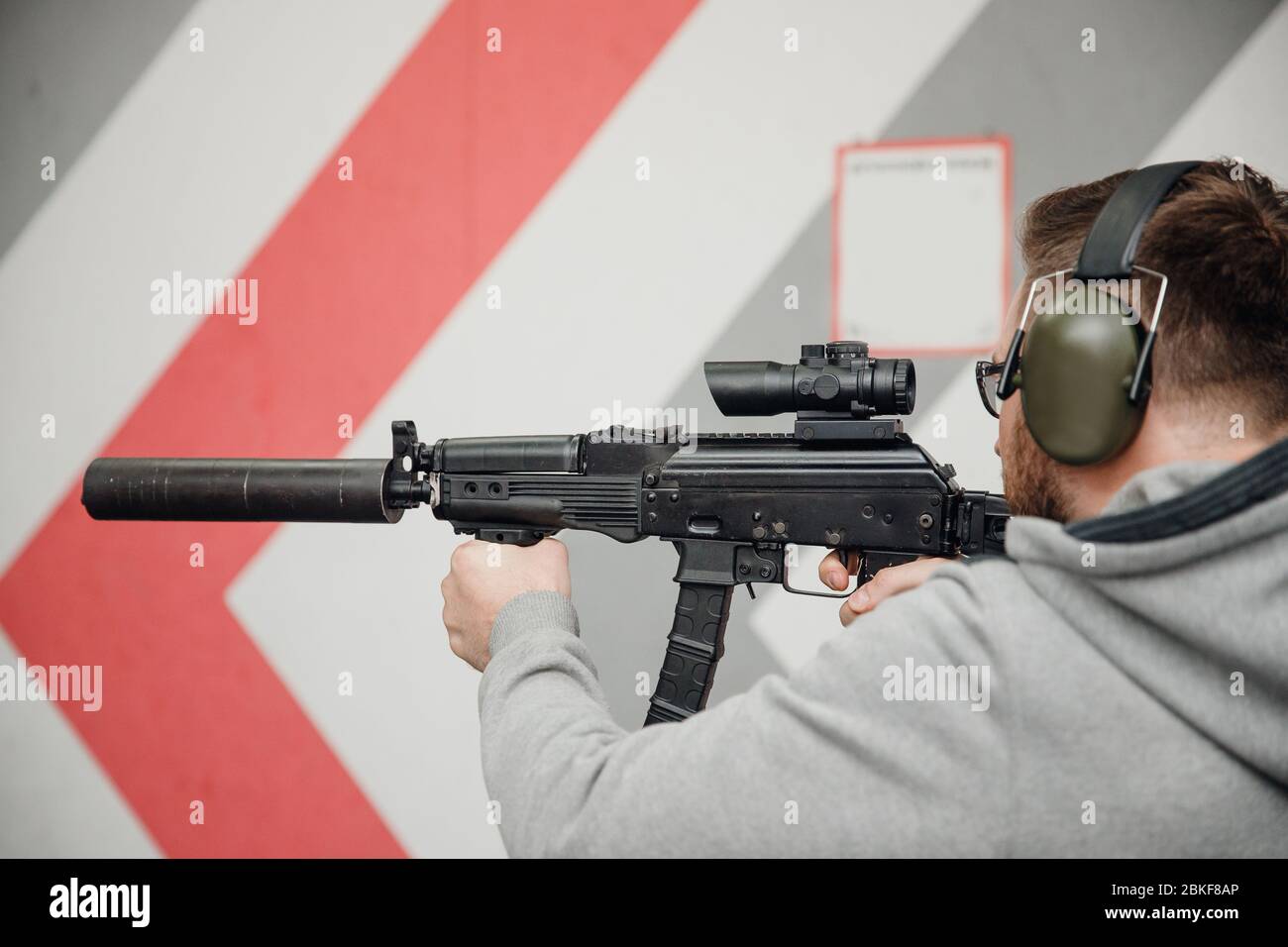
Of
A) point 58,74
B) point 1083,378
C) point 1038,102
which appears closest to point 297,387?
point 58,74

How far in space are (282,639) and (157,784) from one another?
0.41 metres

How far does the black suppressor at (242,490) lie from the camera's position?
130cm

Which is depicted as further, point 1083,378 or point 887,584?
point 887,584

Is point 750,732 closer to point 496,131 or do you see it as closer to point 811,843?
point 811,843

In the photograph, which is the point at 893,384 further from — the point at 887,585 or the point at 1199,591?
the point at 1199,591

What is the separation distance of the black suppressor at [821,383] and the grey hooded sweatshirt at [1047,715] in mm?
470

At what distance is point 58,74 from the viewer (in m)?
1.87

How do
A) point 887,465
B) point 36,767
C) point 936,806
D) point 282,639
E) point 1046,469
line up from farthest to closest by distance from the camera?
point 36,767
point 282,639
point 887,465
point 1046,469
point 936,806

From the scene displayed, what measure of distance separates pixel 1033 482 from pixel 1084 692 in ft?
0.79

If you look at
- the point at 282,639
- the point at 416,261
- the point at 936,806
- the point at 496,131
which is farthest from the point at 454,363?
the point at 936,806

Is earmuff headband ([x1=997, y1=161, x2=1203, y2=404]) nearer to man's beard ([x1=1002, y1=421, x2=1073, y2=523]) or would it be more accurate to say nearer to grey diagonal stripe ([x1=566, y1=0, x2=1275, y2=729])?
man's beard ([x1=1002, y1=421, x2=1073, y2=523])

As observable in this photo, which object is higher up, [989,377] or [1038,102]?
[1038,102]

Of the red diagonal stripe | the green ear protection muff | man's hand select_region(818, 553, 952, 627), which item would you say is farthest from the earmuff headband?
the red diagonal stripe

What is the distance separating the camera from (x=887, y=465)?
1.15 meters
